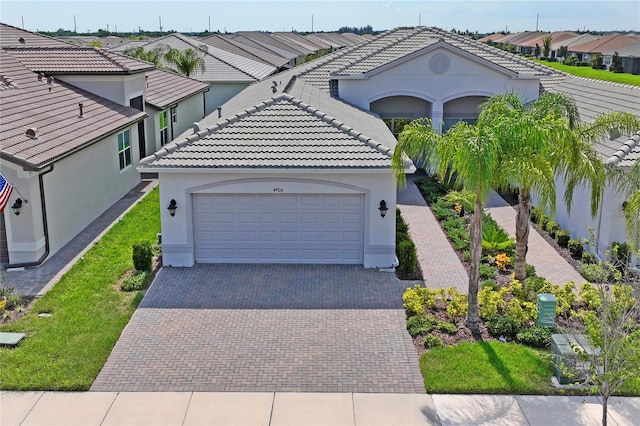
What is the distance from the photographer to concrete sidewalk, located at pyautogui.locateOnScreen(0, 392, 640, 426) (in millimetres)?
10109

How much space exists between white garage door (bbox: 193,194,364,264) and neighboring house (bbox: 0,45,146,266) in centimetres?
404

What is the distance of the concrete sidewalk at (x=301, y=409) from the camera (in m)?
10.1

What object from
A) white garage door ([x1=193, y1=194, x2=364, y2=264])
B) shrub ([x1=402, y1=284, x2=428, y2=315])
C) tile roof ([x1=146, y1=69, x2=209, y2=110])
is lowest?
shrub ([x1=402, y1=284, x2=428, y2=315])

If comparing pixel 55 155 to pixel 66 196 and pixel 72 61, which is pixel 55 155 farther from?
pixel 72 61

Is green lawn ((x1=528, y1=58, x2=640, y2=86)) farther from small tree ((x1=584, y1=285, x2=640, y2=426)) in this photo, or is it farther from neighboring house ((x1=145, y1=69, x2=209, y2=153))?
small tree ((x1=584, y1=285, x2=640, y2=426))

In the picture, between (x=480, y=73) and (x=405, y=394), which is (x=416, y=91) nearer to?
(x=480, y=73)

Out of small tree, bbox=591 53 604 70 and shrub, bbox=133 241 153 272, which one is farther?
small tree, bbox=591 53 604 70

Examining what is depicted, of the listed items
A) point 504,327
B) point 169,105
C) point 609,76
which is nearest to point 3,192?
point 504,327

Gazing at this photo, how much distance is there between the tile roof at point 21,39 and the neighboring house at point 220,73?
13.5 metres

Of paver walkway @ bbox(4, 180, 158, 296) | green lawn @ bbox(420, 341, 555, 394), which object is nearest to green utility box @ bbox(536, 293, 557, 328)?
green lawn @ bbox(420, 341, 555, 394)

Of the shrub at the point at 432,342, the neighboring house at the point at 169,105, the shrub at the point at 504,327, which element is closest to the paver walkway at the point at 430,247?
the shrub at the point at 504,327

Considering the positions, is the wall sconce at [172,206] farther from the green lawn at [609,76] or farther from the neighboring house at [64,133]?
the green lawn at [609,76]

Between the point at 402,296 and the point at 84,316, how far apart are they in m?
6.91

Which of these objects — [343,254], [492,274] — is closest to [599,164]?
[492,274]
